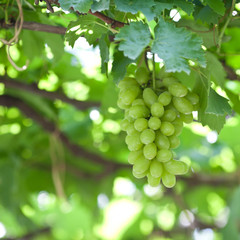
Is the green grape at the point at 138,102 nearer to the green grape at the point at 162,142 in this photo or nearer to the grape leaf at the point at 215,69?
the green grape at the point at 162,142

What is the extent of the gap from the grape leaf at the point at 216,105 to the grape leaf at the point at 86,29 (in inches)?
9.2

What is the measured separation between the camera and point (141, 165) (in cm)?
69

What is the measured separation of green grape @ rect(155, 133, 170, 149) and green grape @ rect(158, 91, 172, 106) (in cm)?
6

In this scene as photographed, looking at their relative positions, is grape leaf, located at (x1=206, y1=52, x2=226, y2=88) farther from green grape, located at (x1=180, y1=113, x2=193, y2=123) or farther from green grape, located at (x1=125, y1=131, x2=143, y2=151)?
green grape, located at (x1=125, y1=131, x2=143, y2=151)

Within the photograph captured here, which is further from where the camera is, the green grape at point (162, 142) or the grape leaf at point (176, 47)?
the green grape at point (162, 142)

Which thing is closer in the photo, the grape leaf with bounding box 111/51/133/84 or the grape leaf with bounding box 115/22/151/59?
the grape leaf with bounding box 115/22/151/59

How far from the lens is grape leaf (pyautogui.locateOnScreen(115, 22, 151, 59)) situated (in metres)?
0.59

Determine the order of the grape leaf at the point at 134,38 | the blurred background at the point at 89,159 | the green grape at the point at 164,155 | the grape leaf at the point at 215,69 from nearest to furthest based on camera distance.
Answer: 1. the grape leaf at the point at 134,38
2. the green grape at the point at 164,155
3. the grape leaf at the point at 215,69
4. the blurred background at the point at 89,159

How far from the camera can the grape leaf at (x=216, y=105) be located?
73 cm

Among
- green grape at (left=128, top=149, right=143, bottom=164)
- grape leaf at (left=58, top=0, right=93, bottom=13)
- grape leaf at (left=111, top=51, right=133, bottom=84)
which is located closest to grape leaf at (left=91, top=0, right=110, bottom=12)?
grape leaf at (left=58, top=0, right=93, bottom=13)

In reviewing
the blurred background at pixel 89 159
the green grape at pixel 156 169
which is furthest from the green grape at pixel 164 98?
the blurred background at pixel 89 159

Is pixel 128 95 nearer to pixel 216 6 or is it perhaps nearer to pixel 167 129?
pixel 167 129

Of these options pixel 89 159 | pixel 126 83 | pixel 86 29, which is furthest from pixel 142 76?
pixel 89 159

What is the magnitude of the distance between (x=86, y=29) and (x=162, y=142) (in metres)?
0.26
